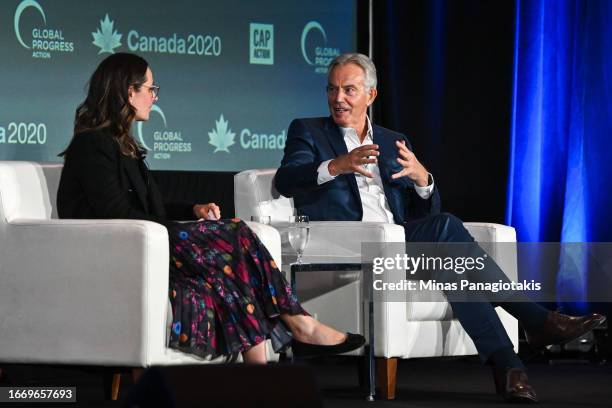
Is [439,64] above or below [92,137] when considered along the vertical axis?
above

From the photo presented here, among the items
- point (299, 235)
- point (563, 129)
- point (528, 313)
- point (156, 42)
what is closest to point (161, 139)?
point (156, 42)

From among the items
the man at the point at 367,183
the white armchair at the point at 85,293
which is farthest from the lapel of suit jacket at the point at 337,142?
the white armchair at the point at 85,293

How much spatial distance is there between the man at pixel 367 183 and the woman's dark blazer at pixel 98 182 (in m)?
0.75

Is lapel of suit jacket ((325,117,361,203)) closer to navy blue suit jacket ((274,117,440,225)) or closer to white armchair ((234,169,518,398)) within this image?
navy blue suit jacket ((274,117,440,225))

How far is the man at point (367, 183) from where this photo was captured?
3.99 metres

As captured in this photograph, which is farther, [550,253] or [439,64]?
[439,64]

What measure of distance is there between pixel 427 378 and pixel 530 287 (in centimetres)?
128

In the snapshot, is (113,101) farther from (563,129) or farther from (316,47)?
(563,129)

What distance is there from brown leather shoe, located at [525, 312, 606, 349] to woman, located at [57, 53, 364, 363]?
69 cm

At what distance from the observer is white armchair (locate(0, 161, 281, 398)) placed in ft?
11.1

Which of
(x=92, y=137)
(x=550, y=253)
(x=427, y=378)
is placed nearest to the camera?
(x=92, y=137)

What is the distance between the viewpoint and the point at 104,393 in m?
4.02

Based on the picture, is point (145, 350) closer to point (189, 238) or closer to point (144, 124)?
point (189, 238)

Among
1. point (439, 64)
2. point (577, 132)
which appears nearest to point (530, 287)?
point (577, 132)
